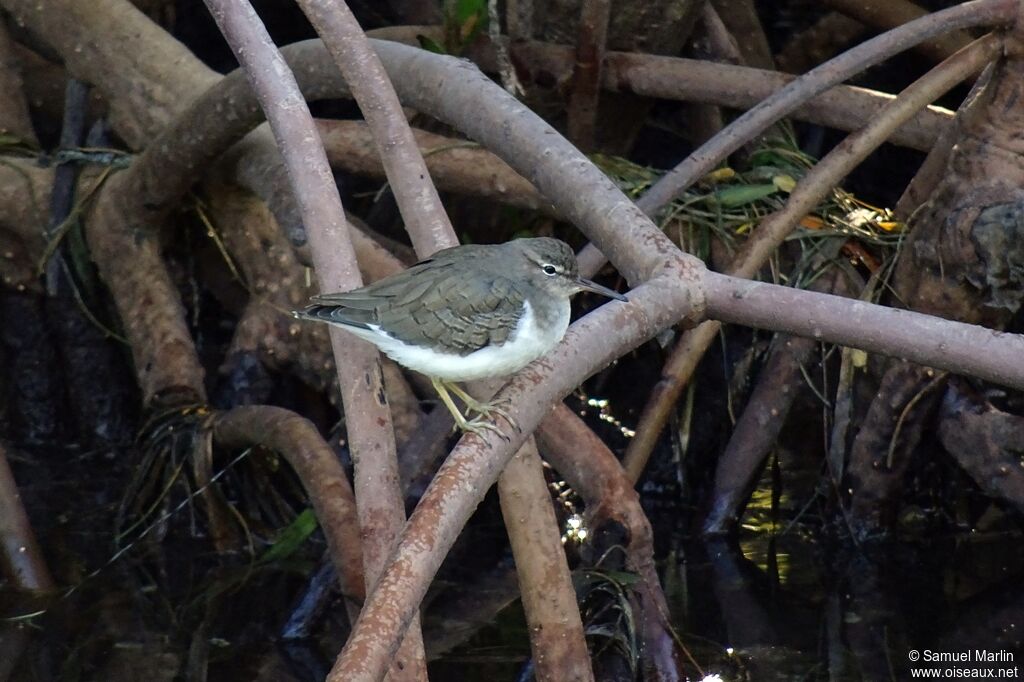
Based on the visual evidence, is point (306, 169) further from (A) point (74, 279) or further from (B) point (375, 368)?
(A) point (74, 279)

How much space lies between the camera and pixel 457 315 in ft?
12.2

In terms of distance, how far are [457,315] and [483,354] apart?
0.18 metres

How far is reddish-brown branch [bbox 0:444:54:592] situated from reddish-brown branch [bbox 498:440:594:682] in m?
2.44

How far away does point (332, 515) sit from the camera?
468cm

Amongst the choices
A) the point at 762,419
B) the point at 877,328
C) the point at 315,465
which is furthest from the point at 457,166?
the point at 877,328

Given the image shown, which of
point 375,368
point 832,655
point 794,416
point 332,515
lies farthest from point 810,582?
point 375,368

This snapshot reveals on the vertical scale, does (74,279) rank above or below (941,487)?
above

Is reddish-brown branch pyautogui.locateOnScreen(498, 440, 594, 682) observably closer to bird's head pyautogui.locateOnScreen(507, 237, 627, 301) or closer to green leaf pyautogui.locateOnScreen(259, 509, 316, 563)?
bird's head pyautogui.locateOnScreen(507, 237, 627, 301)

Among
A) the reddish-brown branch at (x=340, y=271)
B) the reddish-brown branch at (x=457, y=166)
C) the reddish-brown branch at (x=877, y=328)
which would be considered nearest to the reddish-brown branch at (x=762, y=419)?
the reddish-brown branch at (x=457, y=166)

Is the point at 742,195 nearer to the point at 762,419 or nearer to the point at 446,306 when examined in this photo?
Answer: the point at 762,419

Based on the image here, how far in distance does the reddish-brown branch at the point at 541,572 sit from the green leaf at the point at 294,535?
194cm

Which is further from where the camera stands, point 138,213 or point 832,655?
point 138,213

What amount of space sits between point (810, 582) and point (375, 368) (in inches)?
104

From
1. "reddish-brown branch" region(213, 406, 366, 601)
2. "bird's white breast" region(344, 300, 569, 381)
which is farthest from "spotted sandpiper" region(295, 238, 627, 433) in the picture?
"reddish-brown branch" region(213, 406, 366, 601)
